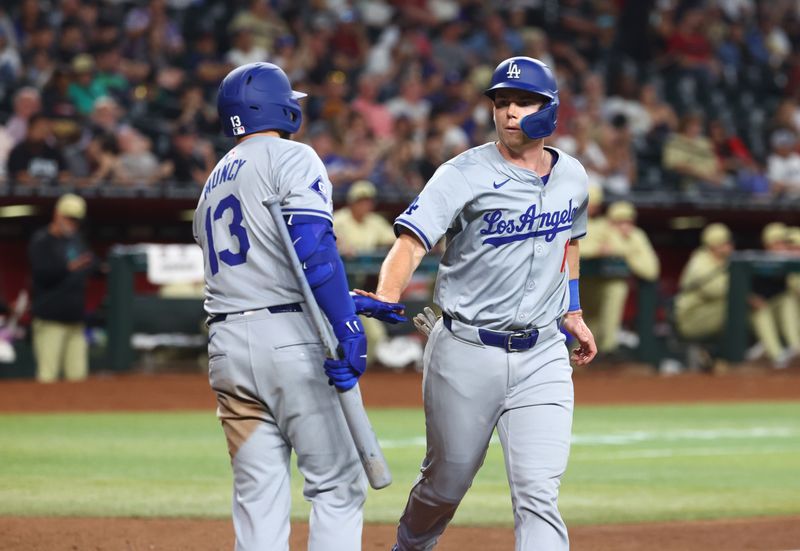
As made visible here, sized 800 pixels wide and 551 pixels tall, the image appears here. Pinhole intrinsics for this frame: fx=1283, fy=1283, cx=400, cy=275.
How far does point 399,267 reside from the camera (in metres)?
4.21

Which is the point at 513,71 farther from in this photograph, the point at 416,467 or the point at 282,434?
the point at 416,467

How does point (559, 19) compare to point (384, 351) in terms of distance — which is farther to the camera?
point (559, 19)

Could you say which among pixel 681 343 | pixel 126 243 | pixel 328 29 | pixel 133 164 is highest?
pixel 328 29

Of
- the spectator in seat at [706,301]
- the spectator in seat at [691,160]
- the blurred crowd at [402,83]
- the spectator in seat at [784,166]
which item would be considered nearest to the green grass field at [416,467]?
the spectator in seat at [706,301]

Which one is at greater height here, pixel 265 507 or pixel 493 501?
pixel 265 507

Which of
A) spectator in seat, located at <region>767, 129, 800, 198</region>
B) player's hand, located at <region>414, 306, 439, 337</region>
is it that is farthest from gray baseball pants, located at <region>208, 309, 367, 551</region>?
spectator in seat, located at <region>767, 129, 800, 198</region>

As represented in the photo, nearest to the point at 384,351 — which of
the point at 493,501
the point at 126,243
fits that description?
the point at 126,243

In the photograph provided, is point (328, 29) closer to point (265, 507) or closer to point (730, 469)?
point (730, 469)

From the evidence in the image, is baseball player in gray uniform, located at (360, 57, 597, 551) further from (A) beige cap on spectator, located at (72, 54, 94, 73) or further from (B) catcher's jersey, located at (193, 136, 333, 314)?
(A) beige cap on spectator, located at (72, 54, 94, 73)

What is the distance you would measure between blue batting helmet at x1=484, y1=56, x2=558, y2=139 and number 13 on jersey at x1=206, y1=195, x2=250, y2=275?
1018mm

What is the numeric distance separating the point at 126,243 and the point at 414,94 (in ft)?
14.3

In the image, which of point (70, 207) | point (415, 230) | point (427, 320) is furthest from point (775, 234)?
point (415, 230)

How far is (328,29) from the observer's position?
16.9 metres

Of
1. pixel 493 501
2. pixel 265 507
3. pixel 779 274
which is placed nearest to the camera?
pixel 265 507
